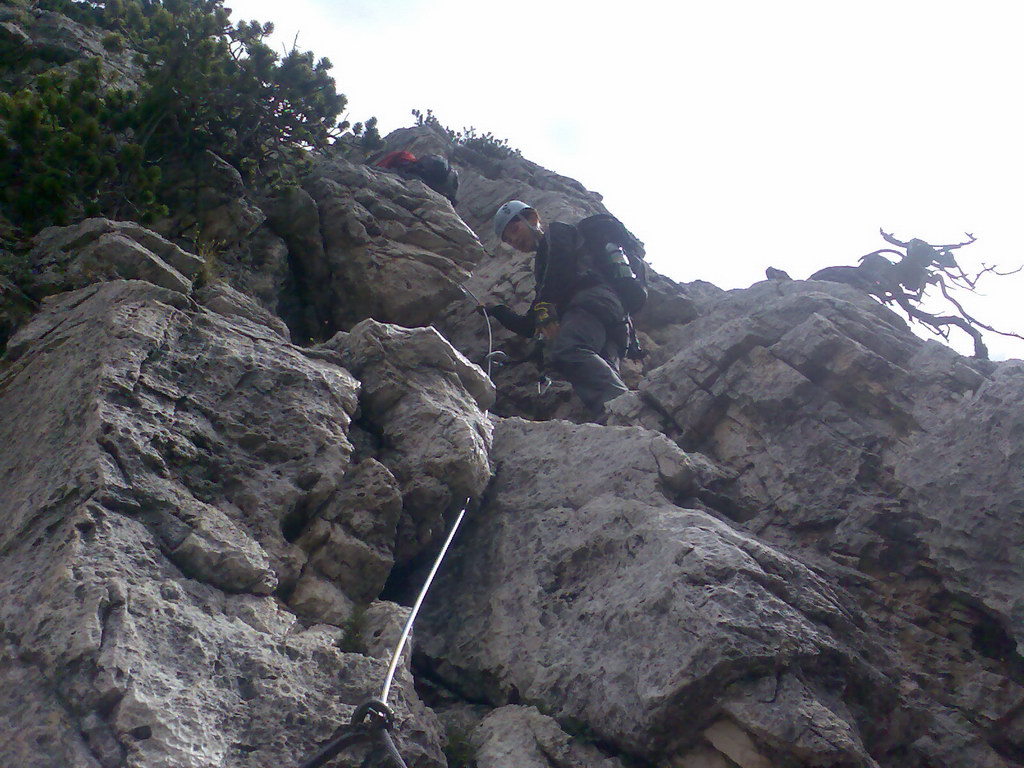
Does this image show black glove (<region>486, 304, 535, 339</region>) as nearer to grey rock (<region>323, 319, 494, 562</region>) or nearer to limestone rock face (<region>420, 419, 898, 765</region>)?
grey rock (<region>323, 319, 494, 562</region>)

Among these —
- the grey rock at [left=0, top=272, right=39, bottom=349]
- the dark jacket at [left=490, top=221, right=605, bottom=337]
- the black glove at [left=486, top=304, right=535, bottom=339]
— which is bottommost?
the grey rock at [left=0, top=272, right=39, bottom=349]

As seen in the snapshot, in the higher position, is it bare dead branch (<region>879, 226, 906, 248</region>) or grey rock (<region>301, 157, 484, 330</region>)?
bare dead branch (<region>879, 226, 906, 248</region>)

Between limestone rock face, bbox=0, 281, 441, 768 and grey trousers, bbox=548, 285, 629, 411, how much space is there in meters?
4.79

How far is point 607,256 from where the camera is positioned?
11.3 m

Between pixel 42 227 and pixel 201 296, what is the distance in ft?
7.69

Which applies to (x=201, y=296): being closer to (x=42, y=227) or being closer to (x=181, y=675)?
(x=42, y=227)

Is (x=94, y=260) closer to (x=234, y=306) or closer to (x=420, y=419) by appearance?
(x=234, y=306)

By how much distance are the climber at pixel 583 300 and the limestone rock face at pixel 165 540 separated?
4.97 metres

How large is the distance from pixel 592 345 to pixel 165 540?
23.9 feet

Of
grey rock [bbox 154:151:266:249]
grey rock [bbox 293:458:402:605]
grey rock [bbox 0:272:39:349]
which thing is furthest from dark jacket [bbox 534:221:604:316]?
grey rock [bbox 0:272:39:349]

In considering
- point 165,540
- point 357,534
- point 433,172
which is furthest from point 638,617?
point 433,172

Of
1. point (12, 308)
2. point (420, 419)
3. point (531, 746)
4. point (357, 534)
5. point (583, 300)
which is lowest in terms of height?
point (531, 746)

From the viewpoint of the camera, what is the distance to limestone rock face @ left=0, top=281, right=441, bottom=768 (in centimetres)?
315

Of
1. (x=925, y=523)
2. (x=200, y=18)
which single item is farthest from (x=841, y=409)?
(x=200, y=18)
